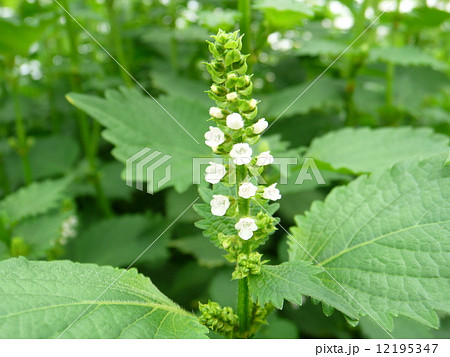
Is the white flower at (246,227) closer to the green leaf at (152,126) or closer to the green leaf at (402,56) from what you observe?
the green leaf at (152,126)

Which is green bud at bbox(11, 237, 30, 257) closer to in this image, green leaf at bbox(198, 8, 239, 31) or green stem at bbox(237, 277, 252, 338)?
green stem at bbox(237, 277, 252, 338)

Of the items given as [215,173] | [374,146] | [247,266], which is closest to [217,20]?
[374,146]

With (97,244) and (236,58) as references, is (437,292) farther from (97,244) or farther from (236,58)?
(97,244)

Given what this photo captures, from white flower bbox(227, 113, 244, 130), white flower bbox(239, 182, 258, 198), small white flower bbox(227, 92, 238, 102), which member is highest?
small white flower bbox(227, 92, 238, 102)

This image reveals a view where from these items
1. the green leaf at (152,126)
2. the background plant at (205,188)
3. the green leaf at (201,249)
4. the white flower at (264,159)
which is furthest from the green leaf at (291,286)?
the green leaf at (201,249)

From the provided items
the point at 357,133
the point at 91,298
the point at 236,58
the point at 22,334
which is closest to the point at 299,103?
the point at 357,133

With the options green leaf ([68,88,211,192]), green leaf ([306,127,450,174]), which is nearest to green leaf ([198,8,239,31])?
green leaf ([68,88,211,192])
